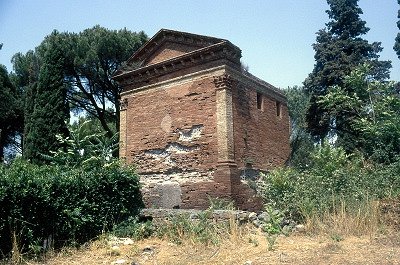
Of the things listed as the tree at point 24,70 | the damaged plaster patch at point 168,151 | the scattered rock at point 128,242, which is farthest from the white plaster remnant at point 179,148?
the tree at point 24,70

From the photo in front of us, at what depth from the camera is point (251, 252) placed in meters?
7.51

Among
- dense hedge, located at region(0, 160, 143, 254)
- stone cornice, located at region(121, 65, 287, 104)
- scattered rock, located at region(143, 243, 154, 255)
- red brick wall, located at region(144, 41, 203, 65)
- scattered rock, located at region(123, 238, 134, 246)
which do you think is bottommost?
scattered rock, located at region(143, 243, 154, 255)

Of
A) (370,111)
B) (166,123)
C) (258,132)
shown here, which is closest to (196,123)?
(166,123)

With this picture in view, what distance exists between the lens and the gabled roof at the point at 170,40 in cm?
1530

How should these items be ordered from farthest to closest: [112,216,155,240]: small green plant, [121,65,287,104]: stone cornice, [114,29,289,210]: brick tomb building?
[121,65,287,104]: stone cornice, [114,29,289,210]: brick tomb building, [112,216,155,240]: small green plant

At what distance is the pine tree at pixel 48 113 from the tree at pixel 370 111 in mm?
14339

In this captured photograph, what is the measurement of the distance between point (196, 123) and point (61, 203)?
6.77 m

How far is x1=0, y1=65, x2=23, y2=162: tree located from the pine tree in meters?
6.98

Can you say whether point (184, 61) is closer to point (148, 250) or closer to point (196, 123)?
point (196, 123)

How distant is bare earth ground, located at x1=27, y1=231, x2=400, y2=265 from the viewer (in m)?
6.59

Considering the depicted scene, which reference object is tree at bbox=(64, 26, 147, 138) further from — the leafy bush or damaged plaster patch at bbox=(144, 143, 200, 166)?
the leafy bush

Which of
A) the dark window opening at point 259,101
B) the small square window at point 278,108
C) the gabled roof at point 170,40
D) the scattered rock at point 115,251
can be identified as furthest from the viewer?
the small square window at point 278,108

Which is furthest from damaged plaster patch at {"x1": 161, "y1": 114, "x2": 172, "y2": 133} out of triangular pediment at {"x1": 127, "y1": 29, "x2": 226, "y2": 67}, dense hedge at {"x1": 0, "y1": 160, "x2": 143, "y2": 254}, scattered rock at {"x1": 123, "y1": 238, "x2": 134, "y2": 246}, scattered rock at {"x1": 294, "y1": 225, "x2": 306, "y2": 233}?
scattered rock at {"x1": 294, "y1": 225, "x2": 306, "y2": 233}

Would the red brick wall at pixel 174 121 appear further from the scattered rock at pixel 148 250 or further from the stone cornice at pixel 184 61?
the scattered rock at pixel 148 250
